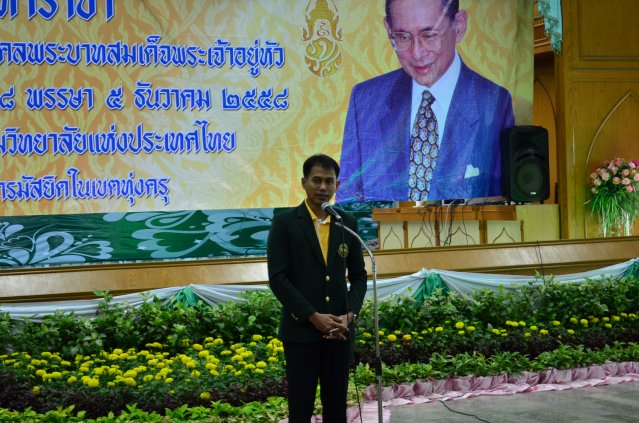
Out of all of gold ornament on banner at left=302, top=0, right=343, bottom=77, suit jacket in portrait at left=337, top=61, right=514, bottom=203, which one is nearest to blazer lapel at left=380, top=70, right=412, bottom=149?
suit jacket in portrait at left=337, top=61, right=514, bottom=203

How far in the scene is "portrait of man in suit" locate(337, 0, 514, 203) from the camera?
894 centimetres

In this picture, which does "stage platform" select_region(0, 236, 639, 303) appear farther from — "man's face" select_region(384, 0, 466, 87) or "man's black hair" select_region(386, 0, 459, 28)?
"man's black hair" select_region(386, 0, 459, 28)

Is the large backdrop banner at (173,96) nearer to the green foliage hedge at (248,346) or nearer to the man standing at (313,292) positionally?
the green foliage hedge at (248,346)

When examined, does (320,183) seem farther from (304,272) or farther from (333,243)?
(304,272)

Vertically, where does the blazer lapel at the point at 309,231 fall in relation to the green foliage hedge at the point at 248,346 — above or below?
above

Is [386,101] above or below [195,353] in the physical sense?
above

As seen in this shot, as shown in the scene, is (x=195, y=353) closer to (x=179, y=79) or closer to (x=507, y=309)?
(x=507, y=309)

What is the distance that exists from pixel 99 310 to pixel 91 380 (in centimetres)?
161

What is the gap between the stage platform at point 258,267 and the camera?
709cm

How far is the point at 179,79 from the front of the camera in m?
8.40

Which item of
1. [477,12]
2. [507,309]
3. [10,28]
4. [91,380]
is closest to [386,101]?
[477,12]

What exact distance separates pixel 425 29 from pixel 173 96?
269cm

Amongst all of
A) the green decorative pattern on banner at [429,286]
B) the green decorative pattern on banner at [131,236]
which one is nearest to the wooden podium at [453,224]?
the green decorative pattern on banner at [131,236]

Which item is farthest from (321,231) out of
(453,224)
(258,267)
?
(453,224)
